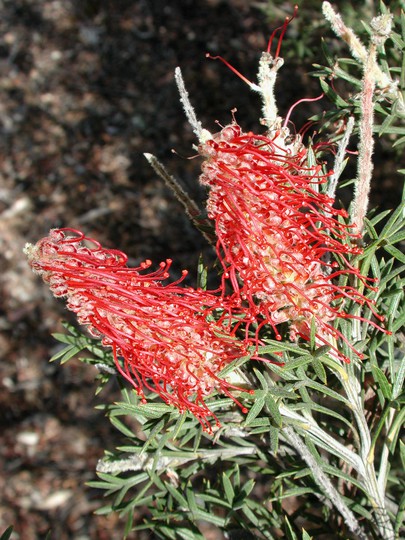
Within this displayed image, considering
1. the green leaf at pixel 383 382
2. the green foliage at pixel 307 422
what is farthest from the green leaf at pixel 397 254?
the green leaf at pixel 383 382

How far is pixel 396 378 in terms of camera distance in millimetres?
882

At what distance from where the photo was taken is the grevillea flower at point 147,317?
0.76m

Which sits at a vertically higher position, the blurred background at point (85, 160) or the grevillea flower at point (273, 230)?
the grevillea flower at point (273, 230)

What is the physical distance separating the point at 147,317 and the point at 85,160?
2.49 m

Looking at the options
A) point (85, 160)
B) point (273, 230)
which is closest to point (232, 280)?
point (273, 230)

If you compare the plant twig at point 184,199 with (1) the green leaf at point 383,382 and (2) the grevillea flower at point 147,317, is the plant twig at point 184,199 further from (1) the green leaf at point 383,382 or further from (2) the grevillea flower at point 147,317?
(1) the green leaf at point 383,382

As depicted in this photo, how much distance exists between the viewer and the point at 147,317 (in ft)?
2.59

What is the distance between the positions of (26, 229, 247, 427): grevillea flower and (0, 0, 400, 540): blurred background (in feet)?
4.89

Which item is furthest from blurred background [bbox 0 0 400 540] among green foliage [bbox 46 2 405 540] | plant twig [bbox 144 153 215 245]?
plant twig [bbox 144 153 215 245]

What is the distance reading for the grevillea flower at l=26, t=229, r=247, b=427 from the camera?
76cm

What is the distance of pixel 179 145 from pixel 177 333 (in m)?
2.36

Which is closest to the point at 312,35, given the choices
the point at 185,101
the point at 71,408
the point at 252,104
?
the point at 252,104

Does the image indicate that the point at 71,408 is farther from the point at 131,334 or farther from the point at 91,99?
the point at 131,334

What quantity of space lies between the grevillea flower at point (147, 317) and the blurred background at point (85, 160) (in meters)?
1.49
